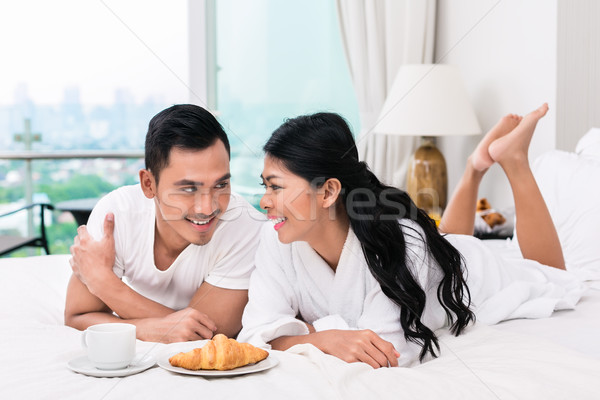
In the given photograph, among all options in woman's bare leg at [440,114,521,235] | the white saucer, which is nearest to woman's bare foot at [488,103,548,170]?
woman's bare leg at [440,114,521,235]

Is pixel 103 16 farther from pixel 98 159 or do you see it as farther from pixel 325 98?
pixel 325 98

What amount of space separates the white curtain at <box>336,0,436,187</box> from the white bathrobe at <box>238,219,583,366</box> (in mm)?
2184

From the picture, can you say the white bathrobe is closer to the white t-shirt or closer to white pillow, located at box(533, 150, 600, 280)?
the white t-shirt

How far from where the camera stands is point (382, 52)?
3990 mm

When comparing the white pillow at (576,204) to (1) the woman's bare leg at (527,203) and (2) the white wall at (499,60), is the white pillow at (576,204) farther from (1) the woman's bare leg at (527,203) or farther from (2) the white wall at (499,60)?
(2) the white wall at (499,60)

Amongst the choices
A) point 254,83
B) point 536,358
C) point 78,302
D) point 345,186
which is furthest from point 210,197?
point 254,83

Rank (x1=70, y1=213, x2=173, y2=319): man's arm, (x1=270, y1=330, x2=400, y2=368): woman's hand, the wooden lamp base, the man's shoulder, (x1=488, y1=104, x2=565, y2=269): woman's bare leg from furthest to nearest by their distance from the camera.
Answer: the wooden lamp base, (x1=488, y1=104, x2=565, y2=269): woman's bare leg, the man's shoulder, (x1=70, y1=213, x2=173, y2=319): man's arm, (x1=270, y1=330, x2=400, y2=368): woman's hand

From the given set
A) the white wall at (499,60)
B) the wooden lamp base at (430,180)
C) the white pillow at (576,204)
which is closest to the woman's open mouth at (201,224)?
the white pillow at (576,204)

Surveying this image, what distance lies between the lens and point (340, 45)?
4.13 m

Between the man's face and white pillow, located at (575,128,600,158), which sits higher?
white pillow, located at (575,128,600,158)

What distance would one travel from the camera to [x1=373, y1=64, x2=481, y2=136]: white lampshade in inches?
127

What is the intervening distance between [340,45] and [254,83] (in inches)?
24.0

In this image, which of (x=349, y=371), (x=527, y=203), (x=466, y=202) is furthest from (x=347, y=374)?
(x=466, y=202)

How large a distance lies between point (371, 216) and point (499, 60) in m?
2.11
